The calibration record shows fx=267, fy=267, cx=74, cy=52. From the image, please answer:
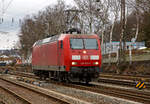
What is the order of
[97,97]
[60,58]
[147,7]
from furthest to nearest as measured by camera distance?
1. [60,58]
2. [147,7]
3. [97,97]

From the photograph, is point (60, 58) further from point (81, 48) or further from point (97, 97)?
point (97, 97)

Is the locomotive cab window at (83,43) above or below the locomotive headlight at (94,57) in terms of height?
above

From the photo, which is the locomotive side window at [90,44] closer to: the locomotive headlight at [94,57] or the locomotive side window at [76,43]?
the locomotive side window at [76,43]

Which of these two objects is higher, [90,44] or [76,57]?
[90,44]

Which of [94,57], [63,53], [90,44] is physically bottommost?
[94,57]

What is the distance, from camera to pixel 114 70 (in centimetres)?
2945

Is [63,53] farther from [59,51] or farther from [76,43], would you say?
[76,43]

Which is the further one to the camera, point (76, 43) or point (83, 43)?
point (83, 43)

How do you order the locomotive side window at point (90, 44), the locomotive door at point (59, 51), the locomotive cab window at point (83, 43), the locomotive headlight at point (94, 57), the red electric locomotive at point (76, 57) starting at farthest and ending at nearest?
the locomotive side window at point (90, 44) < the locomotive door at point (59, 51) < the locomotive cab window at point (83, 43) < the locomotive headlight at point (94, 57) < the red electric locomotive at point (76, 57)

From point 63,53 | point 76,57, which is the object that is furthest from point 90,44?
point 63,53

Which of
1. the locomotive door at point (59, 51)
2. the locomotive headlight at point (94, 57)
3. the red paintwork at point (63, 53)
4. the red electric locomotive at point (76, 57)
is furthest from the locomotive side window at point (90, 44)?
the locomotive door at point (59, 51)

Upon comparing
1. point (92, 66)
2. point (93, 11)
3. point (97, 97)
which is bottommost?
point (97, 97)

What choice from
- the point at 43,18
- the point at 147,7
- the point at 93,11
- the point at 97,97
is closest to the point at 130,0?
the point at 147,7

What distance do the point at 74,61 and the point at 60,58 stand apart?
1242 millimetres
